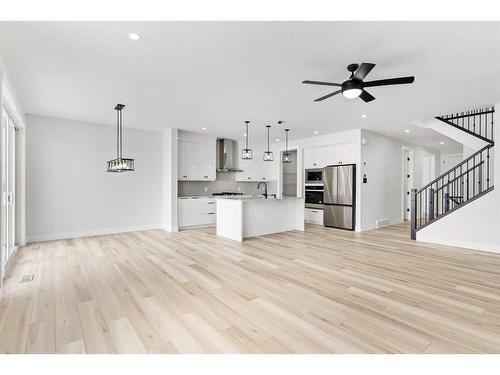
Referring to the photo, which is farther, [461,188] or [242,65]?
[461,188]

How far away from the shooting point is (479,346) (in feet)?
6.01

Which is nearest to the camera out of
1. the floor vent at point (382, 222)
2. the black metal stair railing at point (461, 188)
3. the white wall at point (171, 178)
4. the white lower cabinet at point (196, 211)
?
the black metal stair railing at point (461, 188)

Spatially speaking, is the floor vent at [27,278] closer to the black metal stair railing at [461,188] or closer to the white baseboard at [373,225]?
the white baseboard at [373,225]

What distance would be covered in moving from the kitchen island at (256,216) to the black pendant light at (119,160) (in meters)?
2.12

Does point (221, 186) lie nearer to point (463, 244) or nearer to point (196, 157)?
point (196, 157)

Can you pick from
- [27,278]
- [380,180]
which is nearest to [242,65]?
[27,278]

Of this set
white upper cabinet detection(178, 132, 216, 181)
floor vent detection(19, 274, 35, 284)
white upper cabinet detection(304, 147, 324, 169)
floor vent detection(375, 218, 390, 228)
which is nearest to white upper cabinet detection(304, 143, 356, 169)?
white upper cabinet detection(304, 147, 324, 169)

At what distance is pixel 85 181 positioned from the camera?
5723 millimetres

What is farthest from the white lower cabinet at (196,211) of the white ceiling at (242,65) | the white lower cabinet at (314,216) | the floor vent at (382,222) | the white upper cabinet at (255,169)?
the floor vent at (382,222)

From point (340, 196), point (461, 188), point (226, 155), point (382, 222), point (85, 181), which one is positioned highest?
point (226, 155)

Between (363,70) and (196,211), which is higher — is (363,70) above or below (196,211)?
above

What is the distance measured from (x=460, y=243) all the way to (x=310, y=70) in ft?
14.6

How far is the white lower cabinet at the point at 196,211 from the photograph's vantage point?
6613mm

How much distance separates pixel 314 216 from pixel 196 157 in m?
3.81
